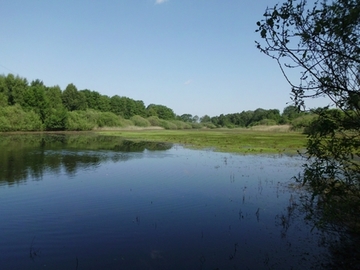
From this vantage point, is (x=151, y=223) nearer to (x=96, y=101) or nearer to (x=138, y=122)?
(x=138, y=122)

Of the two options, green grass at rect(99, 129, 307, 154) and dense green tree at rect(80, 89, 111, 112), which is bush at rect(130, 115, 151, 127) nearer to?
dense green tree at rect(80, 89, 111, 112)

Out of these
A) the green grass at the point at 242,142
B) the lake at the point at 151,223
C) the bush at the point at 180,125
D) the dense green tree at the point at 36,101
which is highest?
the dense green tree at the point at 36,101

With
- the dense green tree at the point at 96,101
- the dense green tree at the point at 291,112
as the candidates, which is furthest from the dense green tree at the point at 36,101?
the dense green tree at the point at 291,112

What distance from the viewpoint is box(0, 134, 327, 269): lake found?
7.68 metres

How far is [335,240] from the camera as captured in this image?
9047 millimetres

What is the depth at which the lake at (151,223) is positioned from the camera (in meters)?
7.68

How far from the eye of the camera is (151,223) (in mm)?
10367

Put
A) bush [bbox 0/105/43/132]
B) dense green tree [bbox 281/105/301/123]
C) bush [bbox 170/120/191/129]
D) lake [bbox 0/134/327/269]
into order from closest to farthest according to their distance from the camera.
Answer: dense green tree [bbox 281/105/301/123] < lake [bbox 0/134/327/269] < bush [bbox 0/105/43/132] < bush [bbox 170/120/191/129]

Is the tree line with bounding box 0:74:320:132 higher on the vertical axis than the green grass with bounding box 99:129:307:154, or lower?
higher

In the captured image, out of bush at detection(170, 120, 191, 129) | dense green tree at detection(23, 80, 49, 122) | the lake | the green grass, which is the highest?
dense green tree at detection(23, 80, 49, 122)

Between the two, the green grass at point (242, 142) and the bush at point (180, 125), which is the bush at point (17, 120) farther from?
the bush at point (180, 125)

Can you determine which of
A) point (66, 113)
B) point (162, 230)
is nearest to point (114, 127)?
point (66, 113)

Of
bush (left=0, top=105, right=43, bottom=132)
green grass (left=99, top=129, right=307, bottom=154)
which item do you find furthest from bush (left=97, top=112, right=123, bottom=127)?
green grass (left=99, top=129, right=307, bottom=154)

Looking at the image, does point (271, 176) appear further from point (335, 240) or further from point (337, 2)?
point (337, 2)
